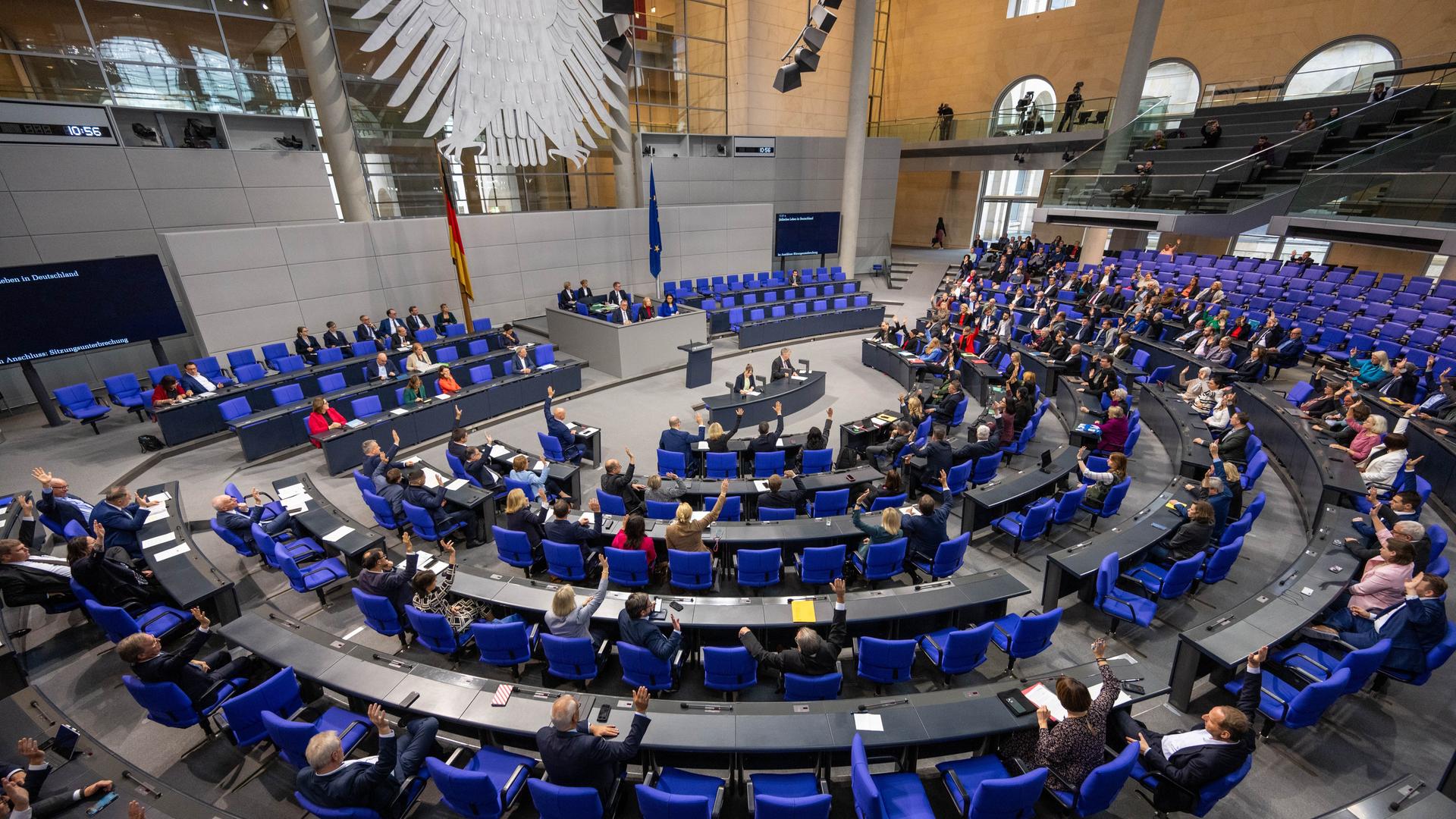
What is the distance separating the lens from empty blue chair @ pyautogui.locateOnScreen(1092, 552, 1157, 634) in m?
5.73

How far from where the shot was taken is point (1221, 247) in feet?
72.7

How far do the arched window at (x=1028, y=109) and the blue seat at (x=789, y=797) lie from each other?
26.9 meters

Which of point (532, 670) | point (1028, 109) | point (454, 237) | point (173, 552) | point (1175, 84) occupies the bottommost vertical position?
point (532, 670)

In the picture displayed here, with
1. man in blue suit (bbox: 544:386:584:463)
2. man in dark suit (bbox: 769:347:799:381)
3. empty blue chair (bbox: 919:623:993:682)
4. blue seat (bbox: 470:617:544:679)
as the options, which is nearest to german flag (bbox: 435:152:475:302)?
man in blue suit (bbox: 544:386:584:463)

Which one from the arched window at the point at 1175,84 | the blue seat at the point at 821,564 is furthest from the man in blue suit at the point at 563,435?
the arched window at the point at 1175,84

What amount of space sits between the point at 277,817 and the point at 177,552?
361 centimetres

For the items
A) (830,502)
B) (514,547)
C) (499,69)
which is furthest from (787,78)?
(514,547)

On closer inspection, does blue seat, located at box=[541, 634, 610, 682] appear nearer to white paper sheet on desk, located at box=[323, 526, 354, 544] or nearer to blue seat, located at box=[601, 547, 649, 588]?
blue seat, located at box=[601, 547, 649, 588]

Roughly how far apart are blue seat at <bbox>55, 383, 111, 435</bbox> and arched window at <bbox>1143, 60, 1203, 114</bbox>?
1265 inches

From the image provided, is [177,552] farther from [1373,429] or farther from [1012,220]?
[1012,220]

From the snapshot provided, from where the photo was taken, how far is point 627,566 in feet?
20.7

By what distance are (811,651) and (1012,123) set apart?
87.3 feet

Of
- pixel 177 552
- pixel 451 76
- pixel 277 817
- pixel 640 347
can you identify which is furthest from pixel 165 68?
pixel 277 817

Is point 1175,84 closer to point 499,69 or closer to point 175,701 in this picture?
point 499,69
